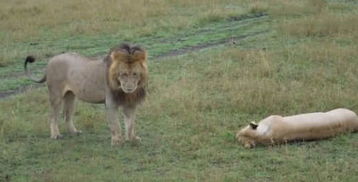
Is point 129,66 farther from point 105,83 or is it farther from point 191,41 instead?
point 191,41

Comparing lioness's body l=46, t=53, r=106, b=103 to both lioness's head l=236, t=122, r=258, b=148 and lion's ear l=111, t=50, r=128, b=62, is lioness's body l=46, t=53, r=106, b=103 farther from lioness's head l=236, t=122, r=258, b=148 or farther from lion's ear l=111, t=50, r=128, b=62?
lioness's head l=236, t=122, r=258, b=148

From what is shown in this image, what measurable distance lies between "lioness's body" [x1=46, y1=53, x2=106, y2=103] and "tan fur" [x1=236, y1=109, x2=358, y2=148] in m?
1.54

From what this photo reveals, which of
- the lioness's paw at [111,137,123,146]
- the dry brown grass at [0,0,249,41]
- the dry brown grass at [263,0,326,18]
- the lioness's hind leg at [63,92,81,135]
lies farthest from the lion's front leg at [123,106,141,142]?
the dry brown grass at [263,0,326,18]

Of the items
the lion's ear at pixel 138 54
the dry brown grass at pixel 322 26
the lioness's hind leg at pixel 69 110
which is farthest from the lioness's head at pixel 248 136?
the dry brown grass at pixel 322 26

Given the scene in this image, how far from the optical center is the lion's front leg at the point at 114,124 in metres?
7.09

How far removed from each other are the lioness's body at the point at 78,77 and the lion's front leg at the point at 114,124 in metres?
0.26

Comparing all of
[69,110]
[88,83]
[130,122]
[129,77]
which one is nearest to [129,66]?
[129,77]

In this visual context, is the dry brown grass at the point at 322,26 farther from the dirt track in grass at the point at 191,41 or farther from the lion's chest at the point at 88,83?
the lion's chest at the point at 88,83

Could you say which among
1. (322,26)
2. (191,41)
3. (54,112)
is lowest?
(54,112)

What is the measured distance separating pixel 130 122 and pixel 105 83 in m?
0.47

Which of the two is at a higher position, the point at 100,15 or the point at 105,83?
the point at 100,15

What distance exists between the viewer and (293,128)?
6.85 m

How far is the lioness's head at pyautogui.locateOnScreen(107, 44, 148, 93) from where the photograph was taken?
6.68m

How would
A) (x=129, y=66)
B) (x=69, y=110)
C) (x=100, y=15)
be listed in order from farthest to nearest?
(x=100, y=15), (x=69, y=110), (x=129, y=66)
